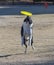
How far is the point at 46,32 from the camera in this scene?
23.8 m

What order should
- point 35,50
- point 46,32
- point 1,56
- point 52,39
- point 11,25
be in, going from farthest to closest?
point 11,25, point 46,32, point 52,39, point 35,50, point 1,56

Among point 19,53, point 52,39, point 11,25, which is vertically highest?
point 19,53

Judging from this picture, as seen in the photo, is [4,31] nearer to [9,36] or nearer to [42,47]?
[9,36]

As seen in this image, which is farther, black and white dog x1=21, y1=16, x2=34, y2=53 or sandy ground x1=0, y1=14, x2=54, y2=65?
black and white dog x1=21, y1=16, x2=34, y2=53

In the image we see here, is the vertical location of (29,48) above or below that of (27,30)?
below

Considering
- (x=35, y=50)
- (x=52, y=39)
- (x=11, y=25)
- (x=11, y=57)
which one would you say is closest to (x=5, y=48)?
(x=35, y=50)

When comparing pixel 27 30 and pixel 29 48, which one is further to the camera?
pixel 29 48

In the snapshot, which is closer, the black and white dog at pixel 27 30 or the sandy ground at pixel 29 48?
the sandy ground at pixel 29 48

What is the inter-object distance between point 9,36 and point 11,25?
5.95m

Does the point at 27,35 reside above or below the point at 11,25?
above

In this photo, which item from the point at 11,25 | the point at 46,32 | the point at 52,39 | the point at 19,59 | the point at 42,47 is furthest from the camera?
the point at 11,25

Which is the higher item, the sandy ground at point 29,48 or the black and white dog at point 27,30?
the black and white dog at point 27,30

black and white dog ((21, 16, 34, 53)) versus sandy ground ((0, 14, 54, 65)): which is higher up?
black and white dog ((21, 16, 34, 53))

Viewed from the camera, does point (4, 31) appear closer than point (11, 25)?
Yes
